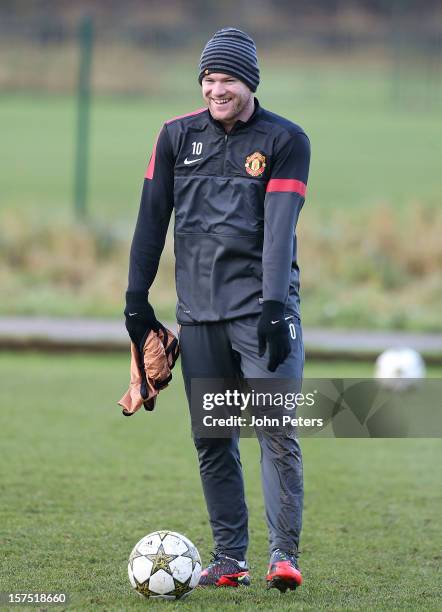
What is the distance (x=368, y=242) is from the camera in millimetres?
14633

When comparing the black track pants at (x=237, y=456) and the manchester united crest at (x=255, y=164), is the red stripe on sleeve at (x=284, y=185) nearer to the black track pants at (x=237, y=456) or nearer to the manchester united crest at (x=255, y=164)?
the manchester united crest at (x=255, y=164)

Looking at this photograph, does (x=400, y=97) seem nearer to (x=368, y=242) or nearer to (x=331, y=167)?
(x=331, y=167)

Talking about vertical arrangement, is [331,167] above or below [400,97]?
below

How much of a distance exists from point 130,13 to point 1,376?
3719 cm

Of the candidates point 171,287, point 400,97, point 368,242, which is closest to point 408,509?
point 171,287

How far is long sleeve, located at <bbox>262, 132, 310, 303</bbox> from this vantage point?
4797 mm

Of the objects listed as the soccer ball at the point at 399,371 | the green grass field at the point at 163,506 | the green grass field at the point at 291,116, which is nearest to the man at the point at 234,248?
the green grass field at the point at 163,506

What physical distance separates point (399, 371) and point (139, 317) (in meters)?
5.12

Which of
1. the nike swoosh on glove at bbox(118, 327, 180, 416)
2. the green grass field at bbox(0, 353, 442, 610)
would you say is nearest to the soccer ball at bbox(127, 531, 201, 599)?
the green grass field at bbox(0, 353, 442, 610)

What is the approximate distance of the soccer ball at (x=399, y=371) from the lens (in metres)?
9.76

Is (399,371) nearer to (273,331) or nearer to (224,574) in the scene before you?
(224,574)

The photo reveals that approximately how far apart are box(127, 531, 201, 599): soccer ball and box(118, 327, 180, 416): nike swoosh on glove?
2.03 feet

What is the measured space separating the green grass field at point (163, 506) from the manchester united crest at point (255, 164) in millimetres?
1607

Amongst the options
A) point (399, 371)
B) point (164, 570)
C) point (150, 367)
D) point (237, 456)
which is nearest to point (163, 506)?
point (237, 456)
